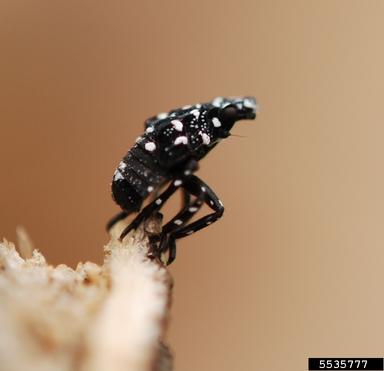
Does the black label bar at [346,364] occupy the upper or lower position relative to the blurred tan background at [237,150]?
lower

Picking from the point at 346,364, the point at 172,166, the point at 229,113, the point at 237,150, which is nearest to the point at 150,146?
the point at 172,166

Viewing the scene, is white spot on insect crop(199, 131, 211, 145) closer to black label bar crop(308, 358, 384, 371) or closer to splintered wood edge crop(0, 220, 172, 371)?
splintered wood edge crop(0, 220, 172, 371)

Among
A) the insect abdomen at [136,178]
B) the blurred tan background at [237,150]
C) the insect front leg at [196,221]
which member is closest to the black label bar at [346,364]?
the blurred tan background at [237,150]

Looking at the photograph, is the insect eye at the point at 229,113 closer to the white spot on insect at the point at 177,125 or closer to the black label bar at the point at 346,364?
the white spot on insect at the point at 177,125

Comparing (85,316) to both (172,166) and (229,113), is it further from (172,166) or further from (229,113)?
(229,113)

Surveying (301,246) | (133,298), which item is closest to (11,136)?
(301,246)
